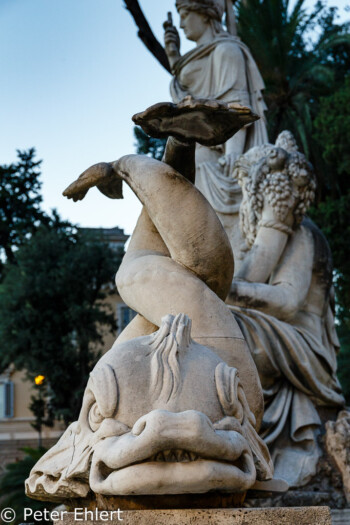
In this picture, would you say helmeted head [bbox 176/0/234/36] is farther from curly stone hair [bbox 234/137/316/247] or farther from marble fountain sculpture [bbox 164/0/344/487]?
curly stone hair [bbox 234/137/316/247]

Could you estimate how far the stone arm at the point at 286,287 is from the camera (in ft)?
17.5

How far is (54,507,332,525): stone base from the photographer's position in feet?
7.29

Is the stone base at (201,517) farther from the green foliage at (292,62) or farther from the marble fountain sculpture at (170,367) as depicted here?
the green foliage at (292,62)

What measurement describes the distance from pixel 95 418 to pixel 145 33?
1363cm

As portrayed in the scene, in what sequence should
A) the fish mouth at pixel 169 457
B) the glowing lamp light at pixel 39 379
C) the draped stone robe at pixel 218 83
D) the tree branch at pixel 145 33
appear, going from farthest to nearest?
the glowing lamp light at pixel 39 379, the tree branch at pixel 145 33, the draped stone robe at pixel 218 83, the fish mouth at pixel 169 457

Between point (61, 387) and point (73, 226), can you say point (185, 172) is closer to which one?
point (61, 387)

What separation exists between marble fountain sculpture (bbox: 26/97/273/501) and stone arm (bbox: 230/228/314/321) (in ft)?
6.82

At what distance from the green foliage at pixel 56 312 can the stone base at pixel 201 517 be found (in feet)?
52.7

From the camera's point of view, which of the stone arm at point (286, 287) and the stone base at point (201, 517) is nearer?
the stone base at point (201, 517)

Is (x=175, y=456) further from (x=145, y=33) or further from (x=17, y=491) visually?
(x=145, y=33)

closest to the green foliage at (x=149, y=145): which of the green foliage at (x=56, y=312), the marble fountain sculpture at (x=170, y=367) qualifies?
the green foliage at (x=56, y=312)

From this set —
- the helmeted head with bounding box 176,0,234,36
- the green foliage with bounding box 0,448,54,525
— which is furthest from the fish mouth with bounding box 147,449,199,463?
the helmeted head with bounding box 176,0,234,36

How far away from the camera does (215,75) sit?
7824mm

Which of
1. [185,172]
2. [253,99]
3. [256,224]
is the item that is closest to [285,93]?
[253,99]
